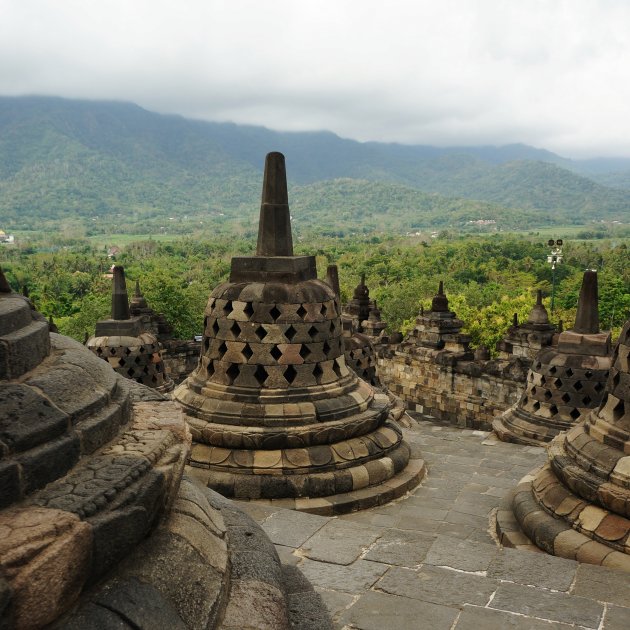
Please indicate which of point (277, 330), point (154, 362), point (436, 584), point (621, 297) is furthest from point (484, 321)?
point (436, 584)

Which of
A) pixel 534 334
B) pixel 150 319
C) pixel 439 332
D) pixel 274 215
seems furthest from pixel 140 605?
pixel 150 319

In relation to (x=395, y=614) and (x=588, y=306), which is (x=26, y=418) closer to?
(x=395, y=614)

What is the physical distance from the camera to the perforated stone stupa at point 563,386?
1058 cm

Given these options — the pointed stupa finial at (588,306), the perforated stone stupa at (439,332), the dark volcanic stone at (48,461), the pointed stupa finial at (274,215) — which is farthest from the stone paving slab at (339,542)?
the perforated stone stupa at (439,332)

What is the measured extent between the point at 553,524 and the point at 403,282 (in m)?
56.8

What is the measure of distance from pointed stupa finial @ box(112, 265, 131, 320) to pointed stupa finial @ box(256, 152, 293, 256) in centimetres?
690

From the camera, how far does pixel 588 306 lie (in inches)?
375

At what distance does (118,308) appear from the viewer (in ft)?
44.4

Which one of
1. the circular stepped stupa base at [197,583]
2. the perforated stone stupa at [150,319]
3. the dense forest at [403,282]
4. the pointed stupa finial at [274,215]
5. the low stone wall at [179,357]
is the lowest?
the dense forest at [403,282]

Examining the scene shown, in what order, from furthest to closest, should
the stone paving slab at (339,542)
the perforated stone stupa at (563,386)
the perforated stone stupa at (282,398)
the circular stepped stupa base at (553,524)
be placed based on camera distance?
the perforated stone stupa at (563,386)
the perforated stone stupa at (282,398)
the circular stepped stupa base at (553,524)
the stone paving slab at (339,542)

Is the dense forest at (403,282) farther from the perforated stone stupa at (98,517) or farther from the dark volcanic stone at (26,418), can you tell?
the dark volcanic stone at (26,418)

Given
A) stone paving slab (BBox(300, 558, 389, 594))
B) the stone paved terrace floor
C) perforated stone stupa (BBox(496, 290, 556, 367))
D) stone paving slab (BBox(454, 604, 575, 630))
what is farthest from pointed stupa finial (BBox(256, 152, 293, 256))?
perforated stone stupa (BBox(496, 290, 556, 367))

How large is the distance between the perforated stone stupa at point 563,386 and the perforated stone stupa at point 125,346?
689cm

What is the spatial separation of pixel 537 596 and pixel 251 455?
366cm
